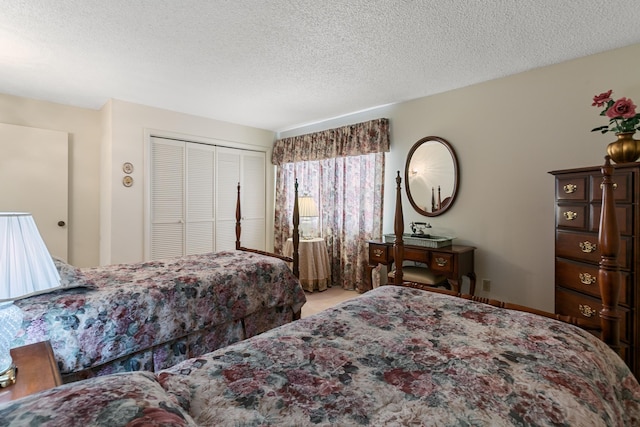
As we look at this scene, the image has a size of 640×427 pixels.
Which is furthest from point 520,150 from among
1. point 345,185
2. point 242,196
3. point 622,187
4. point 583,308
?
point 242,196

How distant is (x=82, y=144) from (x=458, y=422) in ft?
15.9

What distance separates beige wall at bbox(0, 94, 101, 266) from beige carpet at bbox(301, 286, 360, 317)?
2.88 meters

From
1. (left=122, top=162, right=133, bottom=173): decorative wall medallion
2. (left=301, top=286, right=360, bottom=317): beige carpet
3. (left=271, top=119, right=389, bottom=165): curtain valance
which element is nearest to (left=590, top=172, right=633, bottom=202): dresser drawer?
(left=271, top=119, right=389, bottom=165): curtain valance

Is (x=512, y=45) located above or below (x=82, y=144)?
above

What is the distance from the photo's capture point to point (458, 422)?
69 cm

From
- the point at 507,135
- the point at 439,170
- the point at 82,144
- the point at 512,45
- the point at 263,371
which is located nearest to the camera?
the point at 263,371

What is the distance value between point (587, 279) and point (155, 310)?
2755 millimetres

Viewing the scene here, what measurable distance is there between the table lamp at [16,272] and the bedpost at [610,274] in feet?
6.82

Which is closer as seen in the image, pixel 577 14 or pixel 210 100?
pixel 577 14

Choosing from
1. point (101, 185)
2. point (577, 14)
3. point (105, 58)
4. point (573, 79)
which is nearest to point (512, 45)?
point (577, 14)

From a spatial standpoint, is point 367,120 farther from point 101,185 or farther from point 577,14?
point 101,185

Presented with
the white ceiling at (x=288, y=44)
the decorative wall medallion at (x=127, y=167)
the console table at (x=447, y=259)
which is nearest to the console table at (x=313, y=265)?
the console table at (x=447, y=259)

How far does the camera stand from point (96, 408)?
0.53 m

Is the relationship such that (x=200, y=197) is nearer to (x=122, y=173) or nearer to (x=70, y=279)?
(x=122, y=173)
